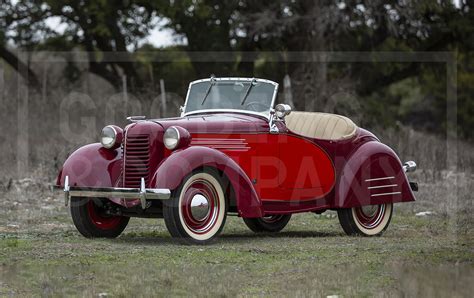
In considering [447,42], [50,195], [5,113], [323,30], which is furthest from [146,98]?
[447,42]

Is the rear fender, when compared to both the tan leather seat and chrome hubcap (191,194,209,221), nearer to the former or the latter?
the tan leather seat

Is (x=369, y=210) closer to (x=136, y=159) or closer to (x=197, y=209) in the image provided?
(x=197, y=209)

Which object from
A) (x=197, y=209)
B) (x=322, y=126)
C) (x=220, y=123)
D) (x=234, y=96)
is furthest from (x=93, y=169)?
(x=322, y=126)

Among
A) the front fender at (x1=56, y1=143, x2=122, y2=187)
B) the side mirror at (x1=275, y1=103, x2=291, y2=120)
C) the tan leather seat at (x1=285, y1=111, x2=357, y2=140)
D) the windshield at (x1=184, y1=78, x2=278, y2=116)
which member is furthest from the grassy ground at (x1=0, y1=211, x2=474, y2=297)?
the windshield at (x1=184, y1=78, x2=278, y2=116)

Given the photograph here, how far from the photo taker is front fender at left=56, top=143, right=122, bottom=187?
10125mm

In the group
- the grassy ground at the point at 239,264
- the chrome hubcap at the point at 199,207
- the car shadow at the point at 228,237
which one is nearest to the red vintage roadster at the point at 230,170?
the chrome hubcap at the point at 199,207

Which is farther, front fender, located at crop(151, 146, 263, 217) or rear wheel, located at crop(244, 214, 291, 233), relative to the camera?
rear wheel, located at crop(244, 214, 291, 233)

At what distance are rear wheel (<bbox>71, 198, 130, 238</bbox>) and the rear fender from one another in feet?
8.93

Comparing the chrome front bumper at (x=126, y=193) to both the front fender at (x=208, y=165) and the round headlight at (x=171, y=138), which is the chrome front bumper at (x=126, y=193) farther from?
the round headlight at (x=171, y=138)

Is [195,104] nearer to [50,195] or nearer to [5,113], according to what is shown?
[50,195]

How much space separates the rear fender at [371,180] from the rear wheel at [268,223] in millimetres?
1157

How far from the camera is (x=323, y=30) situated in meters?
25.7

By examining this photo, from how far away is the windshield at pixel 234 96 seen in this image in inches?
435

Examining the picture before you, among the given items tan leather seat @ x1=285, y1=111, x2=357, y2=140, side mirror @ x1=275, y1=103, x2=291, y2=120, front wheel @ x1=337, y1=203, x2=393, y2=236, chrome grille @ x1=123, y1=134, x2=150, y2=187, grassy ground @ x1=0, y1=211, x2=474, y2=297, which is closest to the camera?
grassy ground @ x1=0, y1=211, x2=474, y2=297
